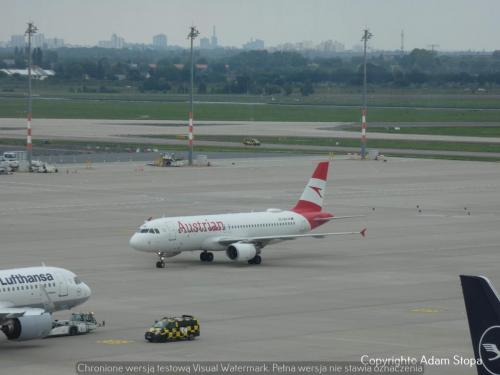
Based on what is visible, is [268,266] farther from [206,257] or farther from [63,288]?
[63,288]

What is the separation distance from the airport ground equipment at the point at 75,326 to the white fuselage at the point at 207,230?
1754 centimetres

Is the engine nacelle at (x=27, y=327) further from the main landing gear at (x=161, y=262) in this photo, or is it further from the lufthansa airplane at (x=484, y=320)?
the main landing gear at (x=161, y=262)

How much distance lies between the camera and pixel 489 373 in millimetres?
29875

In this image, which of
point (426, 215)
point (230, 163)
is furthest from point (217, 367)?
point (230, 163)

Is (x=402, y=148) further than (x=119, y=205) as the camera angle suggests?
Yes

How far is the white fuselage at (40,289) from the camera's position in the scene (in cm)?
4844

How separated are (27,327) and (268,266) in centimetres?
2675

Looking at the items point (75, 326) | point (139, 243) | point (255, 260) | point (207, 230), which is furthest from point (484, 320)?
point (255, 260)

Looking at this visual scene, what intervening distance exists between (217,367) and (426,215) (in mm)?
56970

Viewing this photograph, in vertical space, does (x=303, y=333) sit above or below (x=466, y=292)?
below

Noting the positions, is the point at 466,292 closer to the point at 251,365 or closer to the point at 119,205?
the point at 251,365

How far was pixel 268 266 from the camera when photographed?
71562 millimetres

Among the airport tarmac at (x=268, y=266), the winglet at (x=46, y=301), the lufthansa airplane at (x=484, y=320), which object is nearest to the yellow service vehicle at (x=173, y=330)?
the airport tarmac at (x=268, y=266)

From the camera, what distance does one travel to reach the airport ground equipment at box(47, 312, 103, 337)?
50.4 metres
